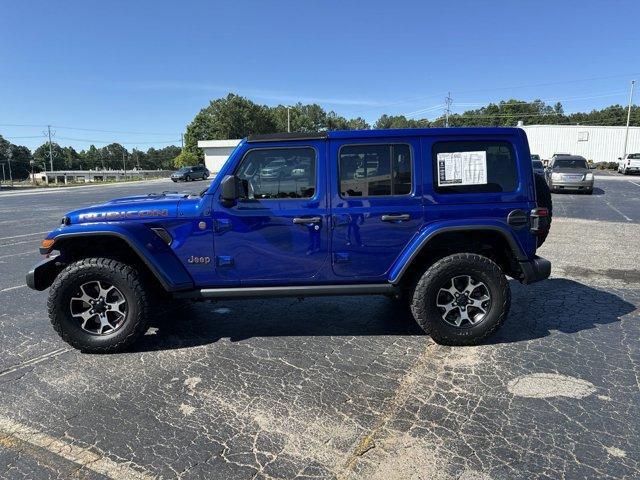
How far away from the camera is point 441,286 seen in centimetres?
401

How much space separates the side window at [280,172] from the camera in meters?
3.94

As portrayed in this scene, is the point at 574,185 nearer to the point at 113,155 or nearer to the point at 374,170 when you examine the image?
the point at 374,170

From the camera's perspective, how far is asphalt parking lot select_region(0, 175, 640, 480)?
2508 millimetres

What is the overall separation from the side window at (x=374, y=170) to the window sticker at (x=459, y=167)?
0.32 meters

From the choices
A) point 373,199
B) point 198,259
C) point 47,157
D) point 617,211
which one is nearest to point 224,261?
point 198,259

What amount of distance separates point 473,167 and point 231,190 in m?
2.16

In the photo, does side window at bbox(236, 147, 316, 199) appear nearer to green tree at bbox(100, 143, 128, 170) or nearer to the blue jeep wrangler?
the blue jeep wrangler

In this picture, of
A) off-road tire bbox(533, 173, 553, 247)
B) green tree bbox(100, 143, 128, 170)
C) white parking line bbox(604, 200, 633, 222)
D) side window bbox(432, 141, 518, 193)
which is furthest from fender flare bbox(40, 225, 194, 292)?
green tree bbox(100, 143, 128, 170)

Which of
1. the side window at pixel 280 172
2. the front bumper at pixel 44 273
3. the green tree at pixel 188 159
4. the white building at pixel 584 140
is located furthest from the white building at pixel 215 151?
the side window at pixel 280 172

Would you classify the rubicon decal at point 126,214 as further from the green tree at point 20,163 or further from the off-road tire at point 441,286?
the green tree at point 20,163

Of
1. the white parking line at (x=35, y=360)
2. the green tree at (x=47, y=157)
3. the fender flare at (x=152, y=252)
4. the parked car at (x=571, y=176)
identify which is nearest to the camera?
the white parking line at (x=35, y=360)

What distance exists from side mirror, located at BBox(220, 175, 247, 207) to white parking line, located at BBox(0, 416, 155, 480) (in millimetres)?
2045

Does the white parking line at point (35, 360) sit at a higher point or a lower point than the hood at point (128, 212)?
lower

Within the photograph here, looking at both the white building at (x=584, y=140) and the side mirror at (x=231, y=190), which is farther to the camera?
the white building at (x=584, y=140)
